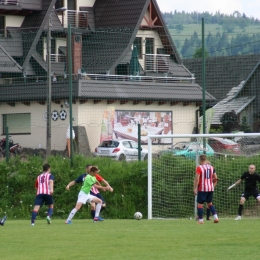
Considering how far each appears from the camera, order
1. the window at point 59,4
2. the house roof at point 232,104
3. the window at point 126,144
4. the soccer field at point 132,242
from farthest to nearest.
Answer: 1. the window at point 59,4
2. the house roof at point 232,104
3. the window at point 126,144
4. the soccer field at point 132,242

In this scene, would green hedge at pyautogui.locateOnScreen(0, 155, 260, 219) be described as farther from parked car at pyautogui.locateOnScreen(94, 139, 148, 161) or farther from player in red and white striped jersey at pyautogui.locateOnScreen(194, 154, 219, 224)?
parked car at pyautogui.locateOnScreen(94, 139, 148, 161)

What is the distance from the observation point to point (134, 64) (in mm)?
43312

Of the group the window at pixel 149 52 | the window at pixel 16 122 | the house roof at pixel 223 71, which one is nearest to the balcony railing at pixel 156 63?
the window at pixel 149 52

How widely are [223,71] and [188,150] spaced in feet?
101

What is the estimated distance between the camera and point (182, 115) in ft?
134

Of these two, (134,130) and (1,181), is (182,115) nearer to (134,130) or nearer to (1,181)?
(134,130)

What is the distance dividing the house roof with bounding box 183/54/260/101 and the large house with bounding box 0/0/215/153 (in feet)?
21.1

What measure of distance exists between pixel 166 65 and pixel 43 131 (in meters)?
11.5

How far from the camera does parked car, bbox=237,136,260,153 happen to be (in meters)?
24.5

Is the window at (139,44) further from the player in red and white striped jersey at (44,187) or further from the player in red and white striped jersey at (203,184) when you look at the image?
the player in red and white striped jersey at (203,184)

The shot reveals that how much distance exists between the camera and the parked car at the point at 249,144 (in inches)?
966

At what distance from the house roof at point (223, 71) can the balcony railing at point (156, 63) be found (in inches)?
268

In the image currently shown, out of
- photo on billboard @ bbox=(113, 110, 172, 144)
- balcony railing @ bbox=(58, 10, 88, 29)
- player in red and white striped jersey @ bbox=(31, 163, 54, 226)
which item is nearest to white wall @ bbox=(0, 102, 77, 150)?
photo on billboard @ bbox=(113, 110, 172, 144)

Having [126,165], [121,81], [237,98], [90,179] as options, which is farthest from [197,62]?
[90,179]
